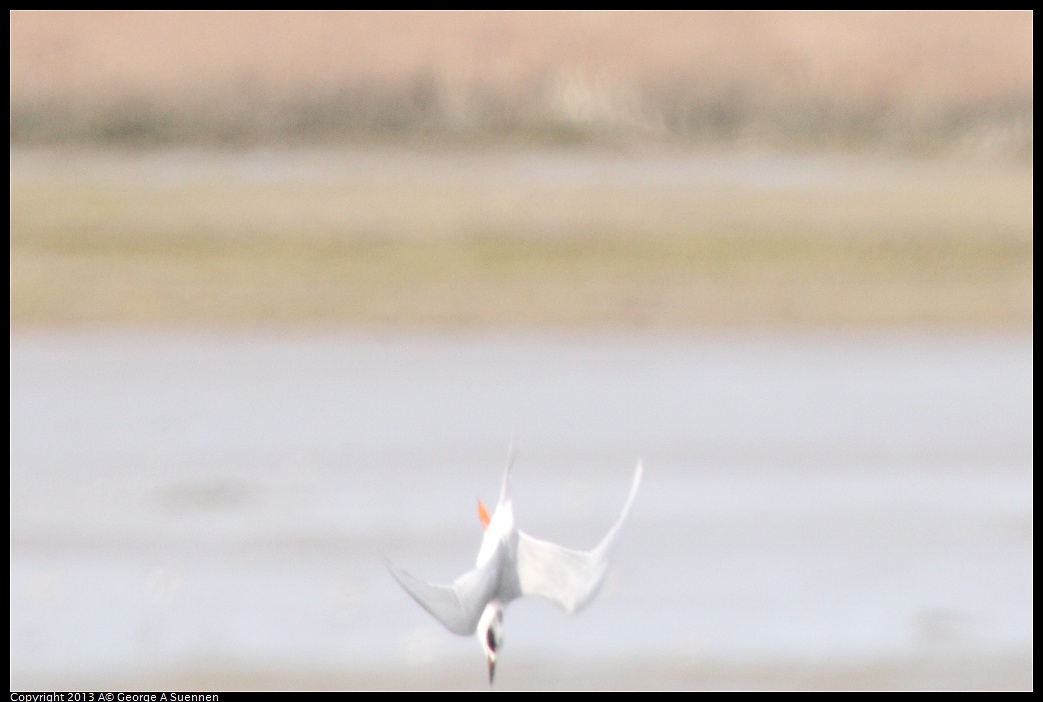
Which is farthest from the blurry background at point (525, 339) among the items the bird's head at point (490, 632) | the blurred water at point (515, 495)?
the bird's head at point (490, 632)

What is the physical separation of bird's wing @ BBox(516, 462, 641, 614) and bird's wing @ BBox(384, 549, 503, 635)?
0.04 metres

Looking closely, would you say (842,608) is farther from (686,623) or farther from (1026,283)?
(1026,283)

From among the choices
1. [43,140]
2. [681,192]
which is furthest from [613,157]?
[43,140]

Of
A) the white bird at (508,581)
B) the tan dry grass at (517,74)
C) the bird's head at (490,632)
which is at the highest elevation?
the tan dry grass at (517,74)

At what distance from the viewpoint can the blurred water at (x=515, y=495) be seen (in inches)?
117

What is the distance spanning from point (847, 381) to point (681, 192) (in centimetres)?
135

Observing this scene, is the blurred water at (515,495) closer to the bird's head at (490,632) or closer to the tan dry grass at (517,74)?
the bird's head at (490,632)

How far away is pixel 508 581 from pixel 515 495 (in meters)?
1.35

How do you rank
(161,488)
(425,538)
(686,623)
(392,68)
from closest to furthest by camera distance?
(686,623), (425,538), (161,488), (392,68)

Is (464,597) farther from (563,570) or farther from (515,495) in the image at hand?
(515,495)

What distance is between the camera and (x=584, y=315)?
18.2 feet

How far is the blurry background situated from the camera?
3053 millimetres

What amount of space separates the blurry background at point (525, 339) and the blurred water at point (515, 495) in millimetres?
14

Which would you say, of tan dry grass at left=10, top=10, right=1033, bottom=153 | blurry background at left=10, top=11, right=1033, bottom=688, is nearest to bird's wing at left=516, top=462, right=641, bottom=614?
blurry background at left=10, top=11, right=1033, bottom=688
